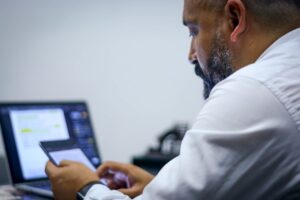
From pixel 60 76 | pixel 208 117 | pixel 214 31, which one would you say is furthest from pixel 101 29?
pixel 208 117

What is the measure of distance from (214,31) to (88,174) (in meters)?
0.42

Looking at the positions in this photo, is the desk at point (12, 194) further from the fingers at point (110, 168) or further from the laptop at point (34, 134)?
the fingers at point (110, 168)

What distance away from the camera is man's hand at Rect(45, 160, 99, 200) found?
0.85 meters

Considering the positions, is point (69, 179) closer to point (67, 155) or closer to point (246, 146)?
point (67, 155)

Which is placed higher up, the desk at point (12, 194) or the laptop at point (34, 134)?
the laptop at point (34, 134)

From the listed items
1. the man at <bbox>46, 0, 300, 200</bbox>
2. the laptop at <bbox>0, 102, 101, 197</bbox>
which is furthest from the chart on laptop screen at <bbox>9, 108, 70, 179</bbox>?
the man at <bbox>46, 0, 300, 200</bbox>

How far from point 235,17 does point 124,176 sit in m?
0.53

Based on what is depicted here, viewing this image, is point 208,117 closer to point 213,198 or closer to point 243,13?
point 213,198

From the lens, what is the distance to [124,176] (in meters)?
1.07

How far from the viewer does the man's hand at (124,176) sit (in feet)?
3.45

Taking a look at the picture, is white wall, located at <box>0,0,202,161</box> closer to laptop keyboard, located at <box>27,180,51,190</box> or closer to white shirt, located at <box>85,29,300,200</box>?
laptop keyboard, located at <box>27,180,51,190</box>

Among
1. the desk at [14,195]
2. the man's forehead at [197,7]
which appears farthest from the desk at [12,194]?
the man's forehead at [197,7]

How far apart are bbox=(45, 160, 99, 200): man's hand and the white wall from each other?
1.07 meters

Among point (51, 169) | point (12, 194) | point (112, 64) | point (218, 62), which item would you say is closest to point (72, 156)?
point (51, 169)
